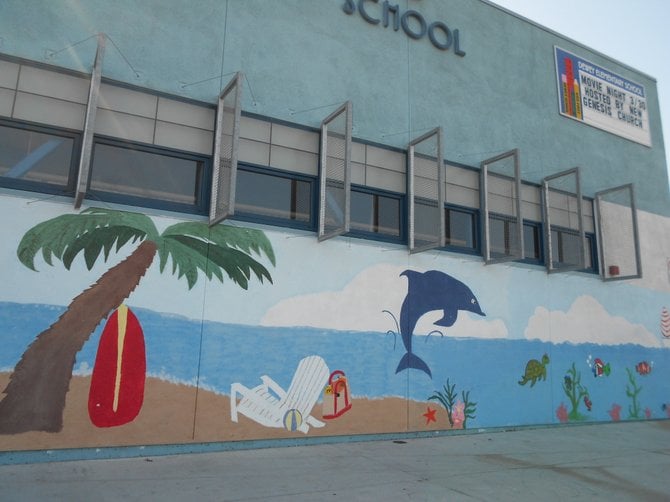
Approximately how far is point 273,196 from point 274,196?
16 mm

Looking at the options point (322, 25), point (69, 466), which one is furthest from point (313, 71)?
point (69, 466)

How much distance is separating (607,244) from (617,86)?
434 centimetres

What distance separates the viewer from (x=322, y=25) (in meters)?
8.41

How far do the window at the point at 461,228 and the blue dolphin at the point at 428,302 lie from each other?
2.46ft

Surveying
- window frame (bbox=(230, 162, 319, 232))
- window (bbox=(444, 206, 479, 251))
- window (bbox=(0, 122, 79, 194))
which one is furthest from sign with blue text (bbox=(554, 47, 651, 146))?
window (bbox=(0, 122, 79, 194))

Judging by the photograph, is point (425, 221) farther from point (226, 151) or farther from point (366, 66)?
point (226, 151)

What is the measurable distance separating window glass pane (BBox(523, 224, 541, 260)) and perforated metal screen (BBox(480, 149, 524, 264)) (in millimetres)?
557

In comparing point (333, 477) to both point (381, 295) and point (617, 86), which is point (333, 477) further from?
point (617, 86)

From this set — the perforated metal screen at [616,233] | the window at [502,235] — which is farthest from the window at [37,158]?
the perforated metal screen at [616,233]

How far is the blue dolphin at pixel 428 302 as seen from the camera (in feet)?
→ 26.3

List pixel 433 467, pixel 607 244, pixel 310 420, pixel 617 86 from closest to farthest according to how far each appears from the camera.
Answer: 1. pixel 433 467
2. pixel 310 420
3. pixel 607 244
4. pixel 617 86

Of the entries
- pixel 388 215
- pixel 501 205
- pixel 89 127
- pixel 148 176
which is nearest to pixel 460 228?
pixel 501 205

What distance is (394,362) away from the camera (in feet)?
25.7

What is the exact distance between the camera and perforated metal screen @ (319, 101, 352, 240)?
7.34m
